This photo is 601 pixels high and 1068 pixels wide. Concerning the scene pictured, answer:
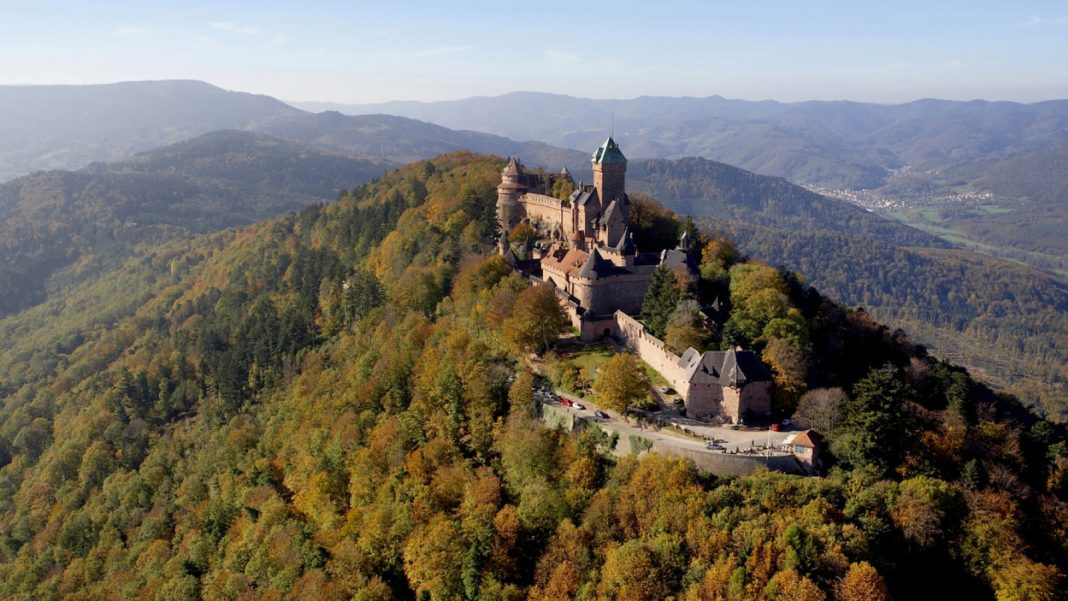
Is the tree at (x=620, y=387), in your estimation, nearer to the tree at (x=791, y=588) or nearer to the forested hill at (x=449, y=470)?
the forested hill at (x=449, y=470)

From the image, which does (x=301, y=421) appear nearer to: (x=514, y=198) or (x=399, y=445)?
(x=399, y=445)

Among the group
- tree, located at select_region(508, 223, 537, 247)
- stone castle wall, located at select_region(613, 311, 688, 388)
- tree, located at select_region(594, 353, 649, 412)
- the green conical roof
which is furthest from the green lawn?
the green conical roof

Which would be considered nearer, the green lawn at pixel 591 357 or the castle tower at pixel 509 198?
the green lawn at pixel 591 357

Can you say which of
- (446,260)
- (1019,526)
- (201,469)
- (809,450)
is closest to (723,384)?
(809,450)

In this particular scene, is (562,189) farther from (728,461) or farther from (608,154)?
(728,461)

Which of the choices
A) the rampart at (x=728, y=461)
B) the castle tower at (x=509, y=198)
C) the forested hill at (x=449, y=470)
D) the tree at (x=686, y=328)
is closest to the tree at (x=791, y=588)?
the forested hill at (x=449, y=470)

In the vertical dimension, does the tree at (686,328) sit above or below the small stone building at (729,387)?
above

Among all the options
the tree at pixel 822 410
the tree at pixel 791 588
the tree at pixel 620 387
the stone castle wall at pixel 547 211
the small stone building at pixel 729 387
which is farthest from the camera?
the stone castle wall at pixel 547 211
